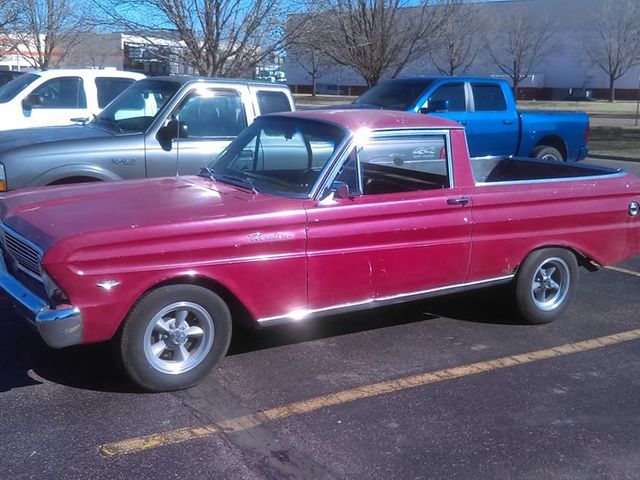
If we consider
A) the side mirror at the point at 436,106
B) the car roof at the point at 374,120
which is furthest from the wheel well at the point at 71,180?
the side mirror at the point at 436,106

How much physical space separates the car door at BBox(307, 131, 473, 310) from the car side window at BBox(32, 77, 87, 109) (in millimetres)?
7816

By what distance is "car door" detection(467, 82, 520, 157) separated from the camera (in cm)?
1243

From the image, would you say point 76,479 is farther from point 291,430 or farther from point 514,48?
point 514,48

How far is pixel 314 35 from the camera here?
15.6 m

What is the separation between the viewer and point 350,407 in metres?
4.55

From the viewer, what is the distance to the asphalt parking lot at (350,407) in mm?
3900

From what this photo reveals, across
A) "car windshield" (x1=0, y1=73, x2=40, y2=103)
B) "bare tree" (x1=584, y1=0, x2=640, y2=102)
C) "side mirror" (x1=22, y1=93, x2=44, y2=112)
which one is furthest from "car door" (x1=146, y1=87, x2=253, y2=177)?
"bare tree" (x1=584, y1=0, x2=640, y2=102)

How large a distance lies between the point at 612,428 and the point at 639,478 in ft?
1.87

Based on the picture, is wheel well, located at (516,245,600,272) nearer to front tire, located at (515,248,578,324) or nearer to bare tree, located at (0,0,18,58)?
front tire, located at (515,248,578,324)

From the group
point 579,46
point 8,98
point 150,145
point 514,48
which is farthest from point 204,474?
point 579,46

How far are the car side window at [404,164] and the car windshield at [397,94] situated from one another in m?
6.15

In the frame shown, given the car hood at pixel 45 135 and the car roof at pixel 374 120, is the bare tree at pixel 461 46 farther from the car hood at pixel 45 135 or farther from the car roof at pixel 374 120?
the car roof at pixel 374 120

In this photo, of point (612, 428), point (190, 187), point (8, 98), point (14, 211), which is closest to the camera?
point (612, 428)

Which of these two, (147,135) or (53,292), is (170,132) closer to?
(147,135)
